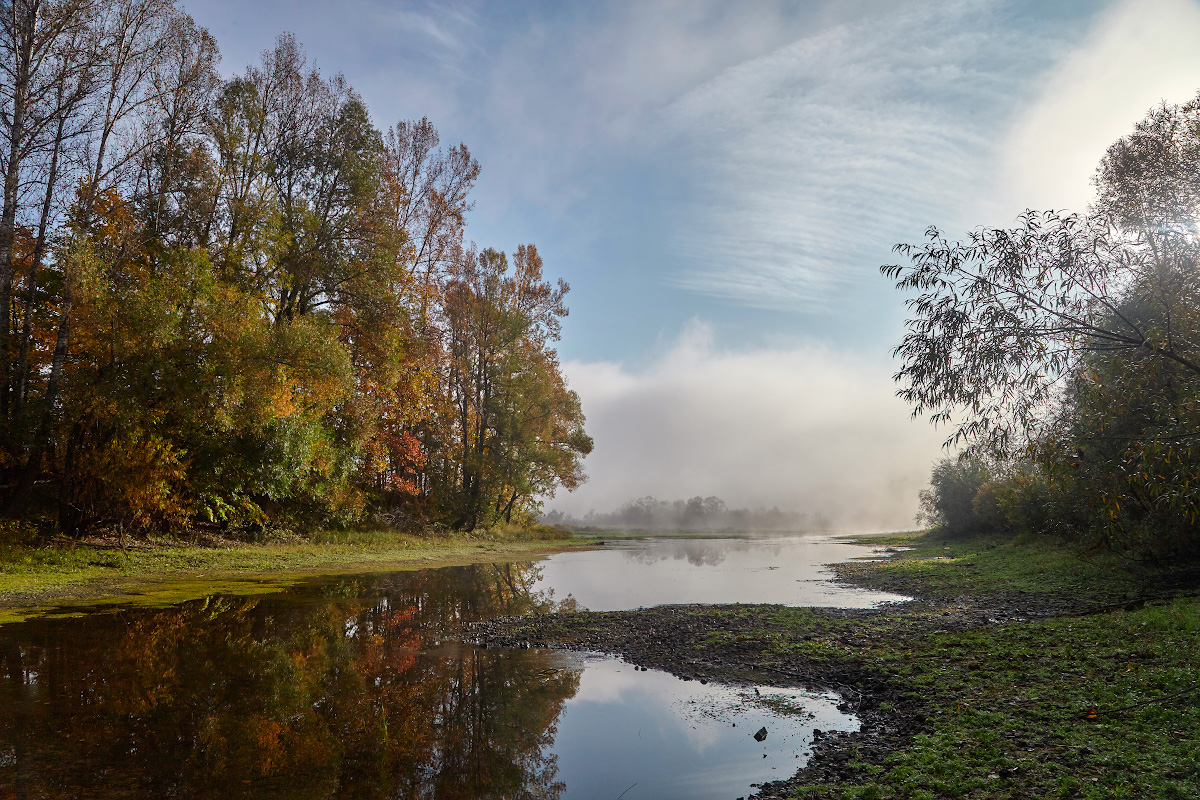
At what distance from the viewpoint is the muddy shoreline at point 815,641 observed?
20.8 ft

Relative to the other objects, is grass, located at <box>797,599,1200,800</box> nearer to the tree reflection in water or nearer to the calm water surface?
the calm water surface

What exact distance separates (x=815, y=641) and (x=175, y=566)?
61.6 ft

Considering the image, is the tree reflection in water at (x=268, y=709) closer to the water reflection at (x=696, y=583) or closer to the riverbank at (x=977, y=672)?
the riverbank at (x=977, y=672)

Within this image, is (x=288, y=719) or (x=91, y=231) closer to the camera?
(x=288, y=719)

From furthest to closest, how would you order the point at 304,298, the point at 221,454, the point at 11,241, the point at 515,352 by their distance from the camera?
the point at 515,352 → the point at 304,298 → the point at 221,454 → the point at 11,241

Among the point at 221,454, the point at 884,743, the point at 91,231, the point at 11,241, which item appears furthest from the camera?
the point at 221,454

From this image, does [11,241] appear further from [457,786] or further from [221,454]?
[457,786]

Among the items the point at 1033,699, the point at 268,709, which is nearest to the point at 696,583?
the point at 1033,699

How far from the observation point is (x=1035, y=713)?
657cm

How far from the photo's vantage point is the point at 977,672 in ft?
27.1

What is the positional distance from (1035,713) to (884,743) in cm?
183

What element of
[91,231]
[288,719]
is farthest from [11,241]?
[288,719]

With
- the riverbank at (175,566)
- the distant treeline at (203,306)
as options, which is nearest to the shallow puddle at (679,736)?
the riverbank at (175,566)

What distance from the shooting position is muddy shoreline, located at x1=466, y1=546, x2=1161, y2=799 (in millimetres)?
6337
